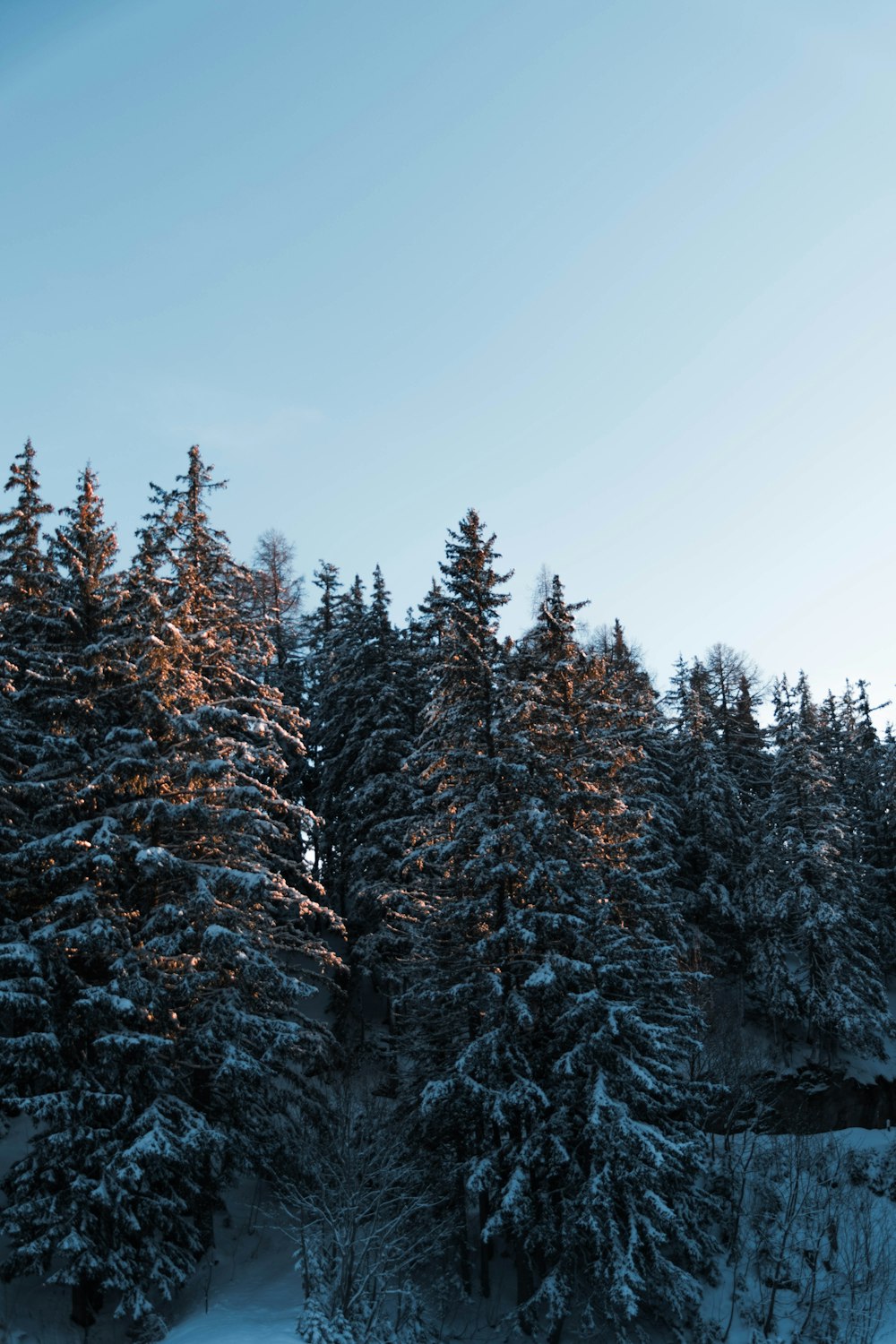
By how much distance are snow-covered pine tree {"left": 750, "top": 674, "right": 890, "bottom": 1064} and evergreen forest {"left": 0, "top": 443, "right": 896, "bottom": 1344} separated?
25.4 feet

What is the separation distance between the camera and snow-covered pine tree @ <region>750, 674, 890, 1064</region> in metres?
33.6

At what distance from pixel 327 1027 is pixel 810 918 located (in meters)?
20.9

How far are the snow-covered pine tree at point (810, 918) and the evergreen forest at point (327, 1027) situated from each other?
7.75 m

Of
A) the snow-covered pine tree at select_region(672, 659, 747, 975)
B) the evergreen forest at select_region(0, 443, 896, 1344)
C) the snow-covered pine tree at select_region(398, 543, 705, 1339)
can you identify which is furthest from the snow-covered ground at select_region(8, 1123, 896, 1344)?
the snow-covered pine tree at select_region(672, 659, 747, 975)

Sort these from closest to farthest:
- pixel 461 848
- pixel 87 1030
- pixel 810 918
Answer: pixel 87 1030, pixel 461 848, pixel 810 918

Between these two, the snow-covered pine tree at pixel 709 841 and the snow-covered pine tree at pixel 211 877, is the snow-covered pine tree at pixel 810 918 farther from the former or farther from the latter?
the snow-covered pine tree at pixel 211 877

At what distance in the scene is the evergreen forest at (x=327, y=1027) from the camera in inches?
677

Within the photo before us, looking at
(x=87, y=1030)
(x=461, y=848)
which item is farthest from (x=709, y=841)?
(x=87, y=1030)

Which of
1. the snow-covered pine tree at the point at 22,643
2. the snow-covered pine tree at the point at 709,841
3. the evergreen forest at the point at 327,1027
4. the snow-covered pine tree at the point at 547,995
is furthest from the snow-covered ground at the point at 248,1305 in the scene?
the snow-covered pine tree at the point at 709,841

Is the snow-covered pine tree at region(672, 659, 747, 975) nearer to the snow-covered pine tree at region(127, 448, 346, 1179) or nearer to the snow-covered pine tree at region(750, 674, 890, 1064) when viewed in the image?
the snow-covered pine tree at region(750, 674, 890, 1064)

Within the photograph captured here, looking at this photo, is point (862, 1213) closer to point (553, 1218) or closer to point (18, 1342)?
point (553, 1218)

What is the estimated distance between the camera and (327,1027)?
72.9ft

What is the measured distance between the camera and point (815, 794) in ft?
121

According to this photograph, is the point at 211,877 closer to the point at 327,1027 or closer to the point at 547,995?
the point at 327,1027
